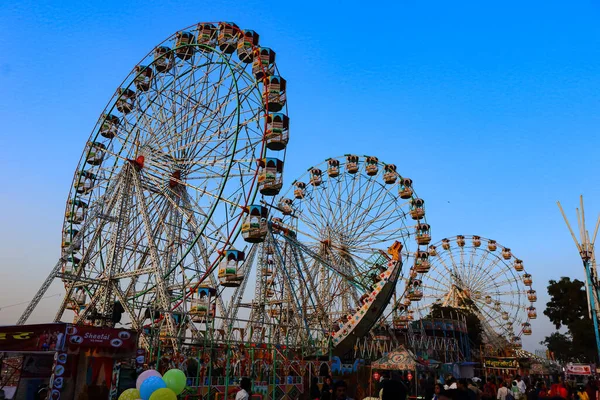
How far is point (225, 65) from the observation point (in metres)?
23.0

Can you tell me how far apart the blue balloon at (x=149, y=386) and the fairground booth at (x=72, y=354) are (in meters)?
3.12

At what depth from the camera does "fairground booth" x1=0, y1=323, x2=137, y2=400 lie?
11547 mm

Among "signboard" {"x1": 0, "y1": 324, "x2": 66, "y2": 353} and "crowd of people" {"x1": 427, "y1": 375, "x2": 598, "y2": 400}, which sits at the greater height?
"signboard" {"x1": 0, "y1": 324, "x2": 66, "y2": 353}

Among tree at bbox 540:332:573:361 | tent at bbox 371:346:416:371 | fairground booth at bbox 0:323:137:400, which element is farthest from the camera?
tree at bbox 540:332:573:361

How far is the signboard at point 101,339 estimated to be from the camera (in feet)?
38.7

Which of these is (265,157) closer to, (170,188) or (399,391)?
(170,188)

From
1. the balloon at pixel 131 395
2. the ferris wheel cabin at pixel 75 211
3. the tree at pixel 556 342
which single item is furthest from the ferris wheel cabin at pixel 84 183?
the tree at pixel 556 342

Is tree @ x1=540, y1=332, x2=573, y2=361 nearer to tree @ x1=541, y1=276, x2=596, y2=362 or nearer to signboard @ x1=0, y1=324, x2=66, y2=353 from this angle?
tree @ x1=541, y1=276, x2=596, y2=362

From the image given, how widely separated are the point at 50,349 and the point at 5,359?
3.80m

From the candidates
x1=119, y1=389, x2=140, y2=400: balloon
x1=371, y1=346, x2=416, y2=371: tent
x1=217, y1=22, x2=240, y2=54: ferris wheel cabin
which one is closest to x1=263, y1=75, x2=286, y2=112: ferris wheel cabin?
x1=217, y1=22, x2=240, y2=54: ferris wheel cabin

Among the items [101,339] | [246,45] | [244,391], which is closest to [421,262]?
[246,45]

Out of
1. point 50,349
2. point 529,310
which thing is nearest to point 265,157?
point 50,349

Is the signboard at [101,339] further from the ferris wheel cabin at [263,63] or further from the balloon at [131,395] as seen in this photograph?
the ferris wheel cabin at [263,63]

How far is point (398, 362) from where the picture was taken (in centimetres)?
1916
